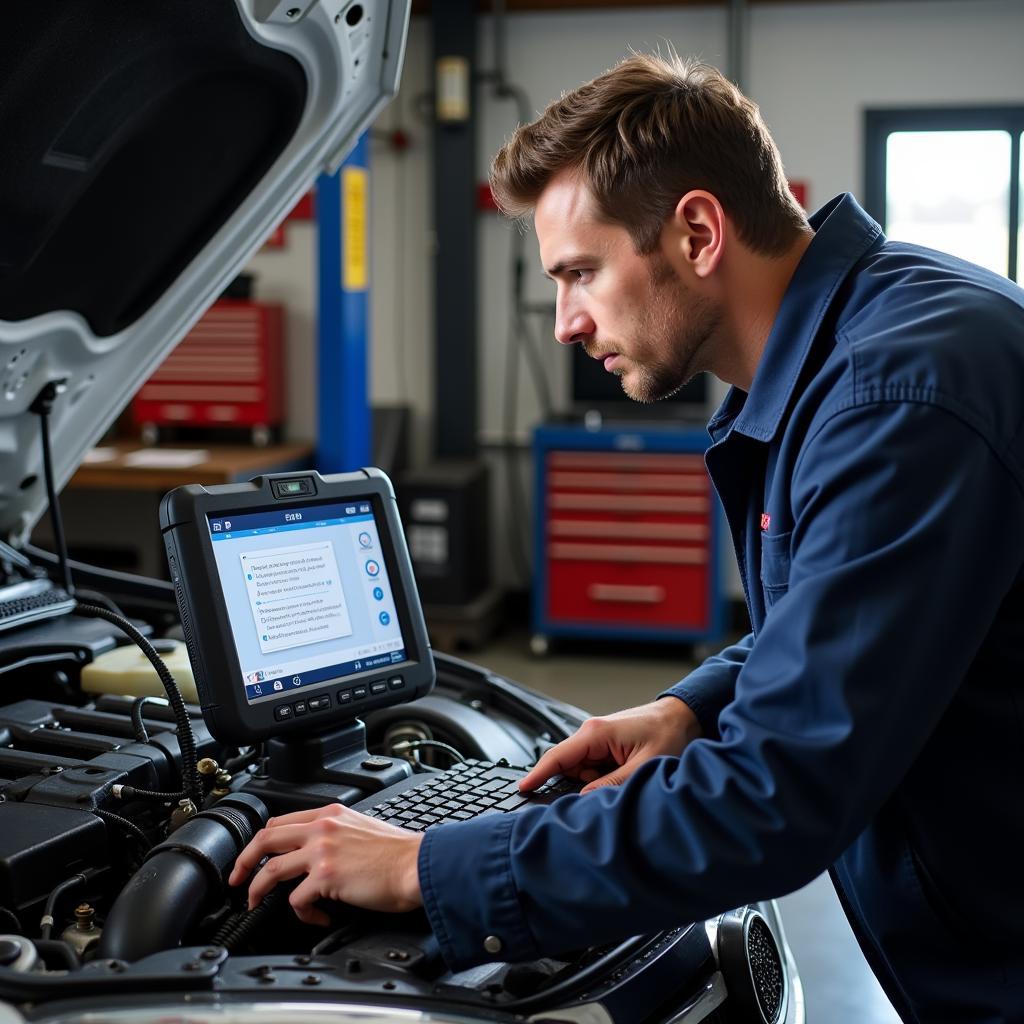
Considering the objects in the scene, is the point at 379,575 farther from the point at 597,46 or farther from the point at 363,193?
the point at 597,46

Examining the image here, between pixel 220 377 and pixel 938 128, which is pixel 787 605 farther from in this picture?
pixel 938 128

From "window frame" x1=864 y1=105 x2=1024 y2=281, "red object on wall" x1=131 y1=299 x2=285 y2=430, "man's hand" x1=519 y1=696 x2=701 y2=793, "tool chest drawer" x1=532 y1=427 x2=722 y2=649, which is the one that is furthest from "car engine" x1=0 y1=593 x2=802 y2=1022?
"window frame" x1=864 y1=105 x2=1024 y2=281

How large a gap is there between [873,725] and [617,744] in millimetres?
411

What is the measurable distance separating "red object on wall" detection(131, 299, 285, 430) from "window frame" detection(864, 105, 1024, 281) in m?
2.37

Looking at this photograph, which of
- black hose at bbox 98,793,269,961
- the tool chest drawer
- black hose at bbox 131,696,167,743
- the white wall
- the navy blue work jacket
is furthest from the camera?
the white wall

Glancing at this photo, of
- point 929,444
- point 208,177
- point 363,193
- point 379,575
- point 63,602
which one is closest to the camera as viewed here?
point 929,444

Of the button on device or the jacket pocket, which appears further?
the button on device

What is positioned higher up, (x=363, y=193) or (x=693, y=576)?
(x=363, y=193)

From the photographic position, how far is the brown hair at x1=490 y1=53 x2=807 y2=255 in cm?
104

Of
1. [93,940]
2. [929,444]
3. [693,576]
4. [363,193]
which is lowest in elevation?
[693,576]

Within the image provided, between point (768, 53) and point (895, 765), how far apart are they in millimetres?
4365

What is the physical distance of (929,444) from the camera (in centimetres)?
84

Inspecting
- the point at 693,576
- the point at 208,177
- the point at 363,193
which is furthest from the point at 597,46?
the point at 208,177

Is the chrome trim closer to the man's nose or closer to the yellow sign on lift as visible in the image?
the man's nose
